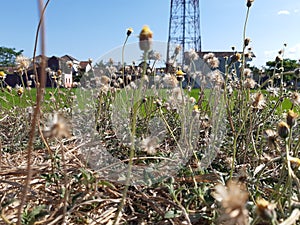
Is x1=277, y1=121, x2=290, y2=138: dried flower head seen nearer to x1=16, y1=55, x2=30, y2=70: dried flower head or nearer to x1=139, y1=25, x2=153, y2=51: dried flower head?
x1=139, y1=25, x2=153, y2=51: dried flower head

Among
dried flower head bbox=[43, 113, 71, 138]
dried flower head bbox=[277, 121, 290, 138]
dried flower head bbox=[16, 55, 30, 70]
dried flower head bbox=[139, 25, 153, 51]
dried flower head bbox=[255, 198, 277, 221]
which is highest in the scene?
dried flower head bbox=[139, 25, 153, 51]

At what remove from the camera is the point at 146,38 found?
0.36 metres

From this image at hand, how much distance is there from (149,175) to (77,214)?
15cm

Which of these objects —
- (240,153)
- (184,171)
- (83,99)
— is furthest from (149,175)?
(83,99)

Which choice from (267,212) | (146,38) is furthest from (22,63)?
(267,212)

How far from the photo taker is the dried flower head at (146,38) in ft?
1.18

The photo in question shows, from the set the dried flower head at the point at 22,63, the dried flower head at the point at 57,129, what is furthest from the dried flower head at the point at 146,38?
the dried flower head at the point at 22,63

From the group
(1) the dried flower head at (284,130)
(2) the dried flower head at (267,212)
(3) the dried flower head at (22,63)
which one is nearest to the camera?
(2) the dried flower head at (267,212)

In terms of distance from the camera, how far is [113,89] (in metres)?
1.56

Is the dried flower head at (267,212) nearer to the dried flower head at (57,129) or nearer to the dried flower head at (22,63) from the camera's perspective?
the dried flower head at (57,129)

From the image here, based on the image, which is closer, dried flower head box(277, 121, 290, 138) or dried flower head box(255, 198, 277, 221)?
dried flower head box(255, 198, 277, 221)

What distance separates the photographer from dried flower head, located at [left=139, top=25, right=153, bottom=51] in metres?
0.36

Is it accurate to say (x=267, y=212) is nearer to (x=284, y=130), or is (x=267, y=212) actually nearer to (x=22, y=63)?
(x=284, y=130)

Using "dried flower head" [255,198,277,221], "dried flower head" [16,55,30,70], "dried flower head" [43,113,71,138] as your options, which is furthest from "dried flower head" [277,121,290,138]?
"dried flower head" [16,55,30,70]
